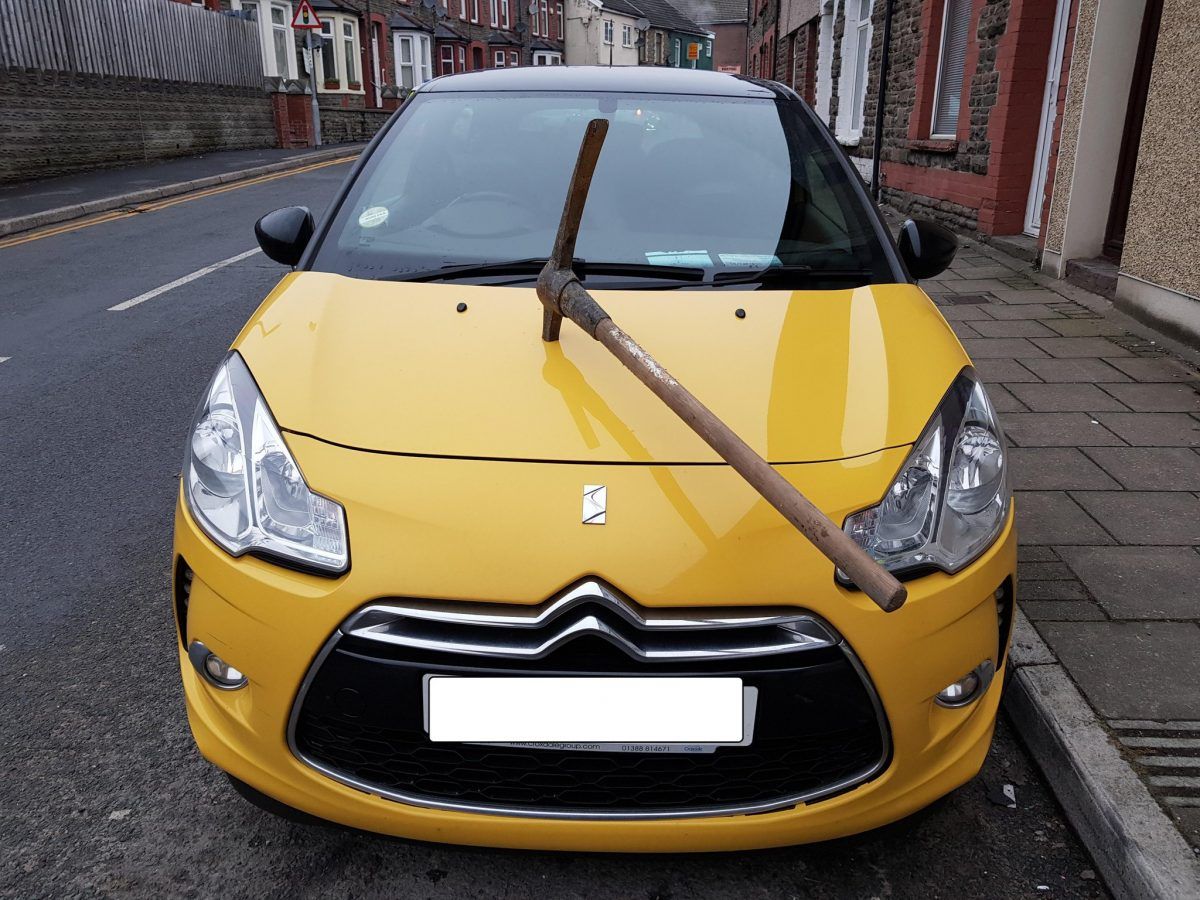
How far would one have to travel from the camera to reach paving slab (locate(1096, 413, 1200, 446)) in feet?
14.9

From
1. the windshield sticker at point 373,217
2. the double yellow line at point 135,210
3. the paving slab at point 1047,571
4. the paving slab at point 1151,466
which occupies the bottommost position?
the double yellow line at point 135,210

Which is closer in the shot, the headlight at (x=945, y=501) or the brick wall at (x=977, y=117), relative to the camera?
the headlight at (x=945, y=501)

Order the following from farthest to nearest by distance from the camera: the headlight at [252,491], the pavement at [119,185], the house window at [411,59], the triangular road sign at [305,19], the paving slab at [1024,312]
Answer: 1. the house window at [411,59]
2. the triangular road sign at [305,19]
3. the pavement at [119,185]
4. the paving slab at [1024,312]
5. the headlight at [252,491]

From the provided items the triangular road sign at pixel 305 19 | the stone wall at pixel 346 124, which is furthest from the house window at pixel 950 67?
the stone wall at pixel 346 124

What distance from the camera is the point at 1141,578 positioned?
10.6 feet

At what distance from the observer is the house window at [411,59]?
43.2 meters

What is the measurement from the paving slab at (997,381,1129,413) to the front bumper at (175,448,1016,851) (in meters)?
3.56

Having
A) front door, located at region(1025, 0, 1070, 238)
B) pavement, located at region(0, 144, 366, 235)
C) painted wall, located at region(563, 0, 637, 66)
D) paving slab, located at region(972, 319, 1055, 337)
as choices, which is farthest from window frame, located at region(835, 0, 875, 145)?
painted wall, located at region(563, 0, 637, 66)

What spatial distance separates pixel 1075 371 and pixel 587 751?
4951 mm

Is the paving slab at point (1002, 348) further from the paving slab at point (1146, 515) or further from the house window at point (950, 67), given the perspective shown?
the house window at point (950, 67)

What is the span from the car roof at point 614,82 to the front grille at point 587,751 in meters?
2.10

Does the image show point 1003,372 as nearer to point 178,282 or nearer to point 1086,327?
point 1086,327

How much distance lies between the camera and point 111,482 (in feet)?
13.6

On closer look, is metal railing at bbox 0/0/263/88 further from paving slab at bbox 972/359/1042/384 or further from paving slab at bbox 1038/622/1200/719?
paving slab at bbox 1038/622/1200/719
